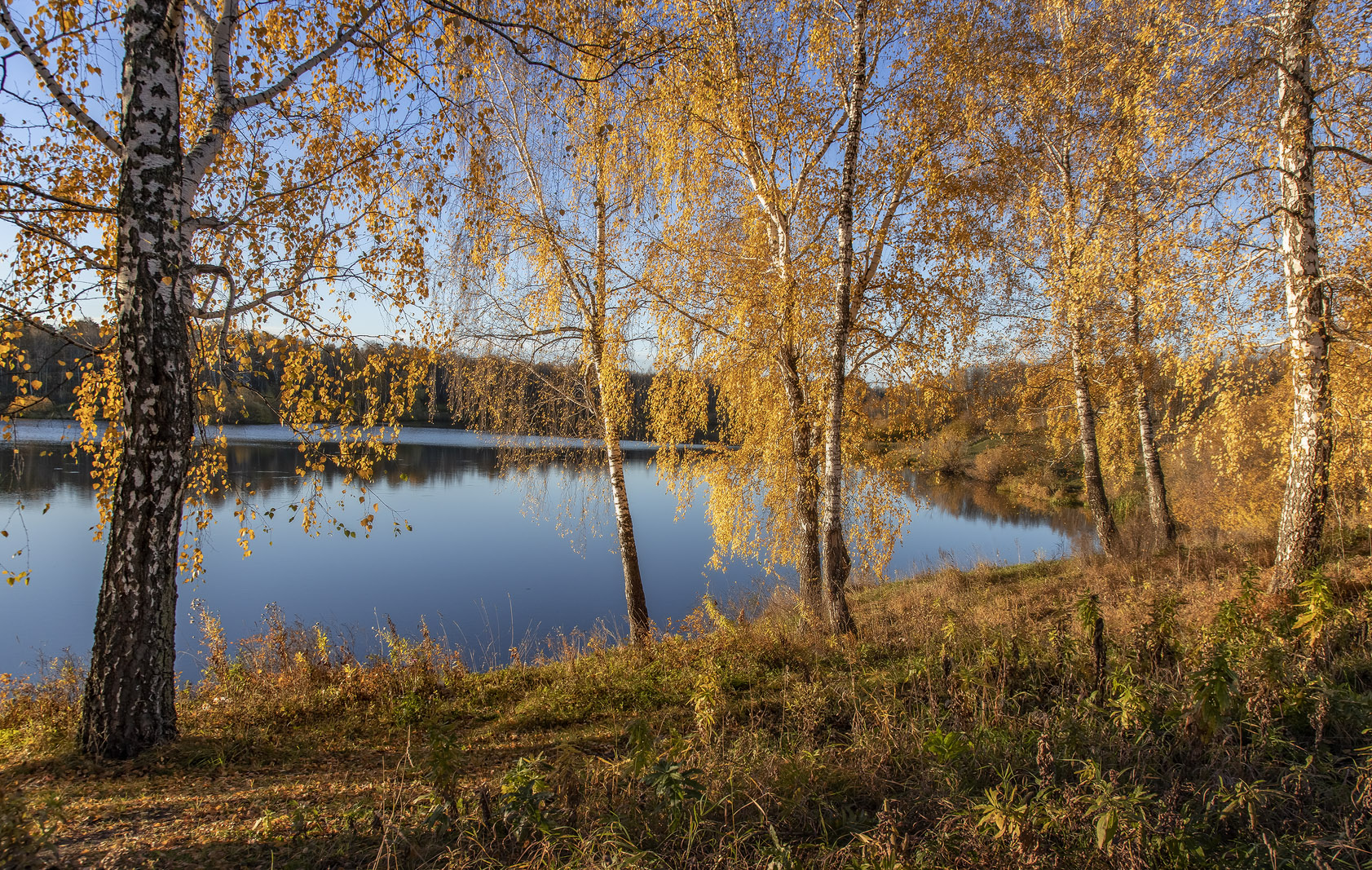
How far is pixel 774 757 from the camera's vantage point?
327 centimetres

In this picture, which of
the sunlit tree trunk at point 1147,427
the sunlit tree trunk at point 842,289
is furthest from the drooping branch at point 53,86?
the sunlit tree trunk at point 1147,427

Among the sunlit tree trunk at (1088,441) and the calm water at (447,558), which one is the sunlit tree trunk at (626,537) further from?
the sunlit tree trunk at (1088,441)

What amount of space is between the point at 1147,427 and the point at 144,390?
12.4 m

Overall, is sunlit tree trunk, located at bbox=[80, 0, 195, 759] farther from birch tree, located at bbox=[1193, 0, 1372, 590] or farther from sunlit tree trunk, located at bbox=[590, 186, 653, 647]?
birch tree, located at bbox=[1193, 0, 1372, 590]

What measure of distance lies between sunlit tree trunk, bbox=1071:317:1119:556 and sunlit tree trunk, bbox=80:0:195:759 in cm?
1017

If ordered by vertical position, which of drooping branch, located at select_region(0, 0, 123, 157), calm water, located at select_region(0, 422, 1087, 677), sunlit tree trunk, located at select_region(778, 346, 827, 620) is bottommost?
calm water, located at select_region(0, 422, 1087, 677)

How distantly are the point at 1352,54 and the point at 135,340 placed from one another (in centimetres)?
1014

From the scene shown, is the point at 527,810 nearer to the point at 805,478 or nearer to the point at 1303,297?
the point at 805,478

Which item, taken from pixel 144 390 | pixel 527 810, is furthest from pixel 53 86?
pixel 527 810

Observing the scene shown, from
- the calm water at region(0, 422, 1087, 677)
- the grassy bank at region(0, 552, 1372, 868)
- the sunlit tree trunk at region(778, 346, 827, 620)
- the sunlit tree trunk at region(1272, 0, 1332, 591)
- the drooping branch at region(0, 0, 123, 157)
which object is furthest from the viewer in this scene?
the calm water at region(0, 422, 1087, 677)

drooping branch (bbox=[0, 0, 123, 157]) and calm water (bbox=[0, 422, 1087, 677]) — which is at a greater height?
drooping branch (bbox=[0, 0, 123, 157])

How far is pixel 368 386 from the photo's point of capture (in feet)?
17.6

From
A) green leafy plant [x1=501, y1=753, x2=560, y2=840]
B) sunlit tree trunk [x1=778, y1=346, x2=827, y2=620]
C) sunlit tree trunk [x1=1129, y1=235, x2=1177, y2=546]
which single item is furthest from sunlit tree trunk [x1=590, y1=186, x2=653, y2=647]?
sunlit tree trunk [x1=1129, y1=235, x2=1177, y2=546]

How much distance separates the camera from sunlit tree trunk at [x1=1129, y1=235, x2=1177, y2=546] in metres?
9.34
